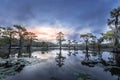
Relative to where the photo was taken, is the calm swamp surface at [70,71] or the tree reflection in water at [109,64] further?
the tree reflection in water at [109,64]

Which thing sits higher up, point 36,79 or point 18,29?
point 18,29

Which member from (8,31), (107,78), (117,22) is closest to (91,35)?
(117,22)

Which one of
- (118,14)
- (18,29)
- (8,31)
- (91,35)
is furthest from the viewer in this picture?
(91,35)

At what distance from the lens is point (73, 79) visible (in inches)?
603

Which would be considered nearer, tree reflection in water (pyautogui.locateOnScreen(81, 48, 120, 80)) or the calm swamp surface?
the calm swamp surface

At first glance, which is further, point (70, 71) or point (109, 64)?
point (109, 64)

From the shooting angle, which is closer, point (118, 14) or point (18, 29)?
point (118, 14)

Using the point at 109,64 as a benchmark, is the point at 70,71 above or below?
below

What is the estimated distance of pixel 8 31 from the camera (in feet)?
240

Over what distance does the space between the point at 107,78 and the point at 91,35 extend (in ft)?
296

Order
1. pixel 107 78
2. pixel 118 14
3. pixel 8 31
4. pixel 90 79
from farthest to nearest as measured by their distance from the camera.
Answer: pixel 8 31, pixel 118 14, pixel 107 78, pixel 90 79

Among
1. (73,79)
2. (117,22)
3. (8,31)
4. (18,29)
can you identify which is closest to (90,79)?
(73,79)

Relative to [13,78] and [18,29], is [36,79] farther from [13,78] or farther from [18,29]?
[18,29]

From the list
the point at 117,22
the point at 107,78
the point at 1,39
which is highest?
the point at 117,22
